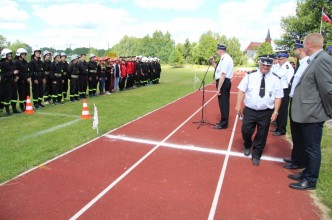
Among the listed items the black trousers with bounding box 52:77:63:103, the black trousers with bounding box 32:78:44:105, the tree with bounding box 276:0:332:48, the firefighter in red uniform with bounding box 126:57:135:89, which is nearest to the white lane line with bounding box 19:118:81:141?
the black trousers with bounding box 32:78:44:105

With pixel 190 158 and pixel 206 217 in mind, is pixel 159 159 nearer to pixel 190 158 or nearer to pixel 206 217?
pixel 190 158

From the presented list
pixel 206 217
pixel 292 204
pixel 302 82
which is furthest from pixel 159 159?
pixel 302 82

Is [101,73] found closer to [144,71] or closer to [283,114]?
[144,71]

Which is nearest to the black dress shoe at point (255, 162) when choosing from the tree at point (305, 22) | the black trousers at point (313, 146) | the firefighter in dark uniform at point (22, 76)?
the black trousers at point (313, 146)

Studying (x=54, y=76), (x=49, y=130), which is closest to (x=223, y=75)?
(x=49, y=130)

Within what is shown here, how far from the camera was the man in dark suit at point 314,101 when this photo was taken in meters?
4.52

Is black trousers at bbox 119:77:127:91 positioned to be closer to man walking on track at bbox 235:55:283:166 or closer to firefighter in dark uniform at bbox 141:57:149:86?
firefighter in dark uniform at bbox 141:57:149:86

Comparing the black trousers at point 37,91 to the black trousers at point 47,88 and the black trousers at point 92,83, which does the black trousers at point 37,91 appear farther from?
the black trousers at point 92,83

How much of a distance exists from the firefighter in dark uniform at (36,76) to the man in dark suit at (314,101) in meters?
9.80

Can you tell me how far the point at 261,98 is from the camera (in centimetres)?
571

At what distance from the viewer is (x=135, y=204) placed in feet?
13.9

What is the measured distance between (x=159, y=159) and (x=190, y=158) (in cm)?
67

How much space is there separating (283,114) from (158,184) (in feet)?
15.9

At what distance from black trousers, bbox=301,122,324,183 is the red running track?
13.4 inches
